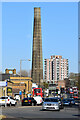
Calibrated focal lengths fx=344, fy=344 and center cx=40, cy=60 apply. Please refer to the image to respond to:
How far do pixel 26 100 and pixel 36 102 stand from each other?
10.5 feet

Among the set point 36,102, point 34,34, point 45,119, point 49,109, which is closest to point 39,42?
point 34,34

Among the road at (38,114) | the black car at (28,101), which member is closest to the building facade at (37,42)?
the black car at (28,101)

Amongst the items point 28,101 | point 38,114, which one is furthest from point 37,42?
point 38,114

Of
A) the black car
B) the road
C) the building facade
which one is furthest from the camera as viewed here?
the building facade

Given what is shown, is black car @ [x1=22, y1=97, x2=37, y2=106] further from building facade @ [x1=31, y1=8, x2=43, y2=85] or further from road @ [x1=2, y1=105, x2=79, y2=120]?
building facade @ [x1=31, y1=8, x2=43, y2=85]

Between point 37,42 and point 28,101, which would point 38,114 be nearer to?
point 28,101

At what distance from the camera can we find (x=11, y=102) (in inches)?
2077

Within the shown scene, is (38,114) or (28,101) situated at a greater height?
(28,101)

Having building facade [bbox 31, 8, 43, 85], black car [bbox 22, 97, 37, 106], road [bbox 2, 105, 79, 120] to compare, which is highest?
building facade [bbox 31, 8, 43, 85]

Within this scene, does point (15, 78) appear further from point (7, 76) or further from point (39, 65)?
point (39, 65)

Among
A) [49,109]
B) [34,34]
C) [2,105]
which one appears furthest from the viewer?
[34,34]

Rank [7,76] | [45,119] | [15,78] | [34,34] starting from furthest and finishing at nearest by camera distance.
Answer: [34,34], [15,78], [7,76], [45,119]

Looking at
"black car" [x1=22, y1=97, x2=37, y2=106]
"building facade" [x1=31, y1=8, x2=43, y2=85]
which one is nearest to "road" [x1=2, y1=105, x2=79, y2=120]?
"black car" [x1=22, y1=97, x2=37, y2=106]

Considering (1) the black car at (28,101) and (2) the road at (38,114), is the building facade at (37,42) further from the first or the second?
(2) the road at (38,114)
